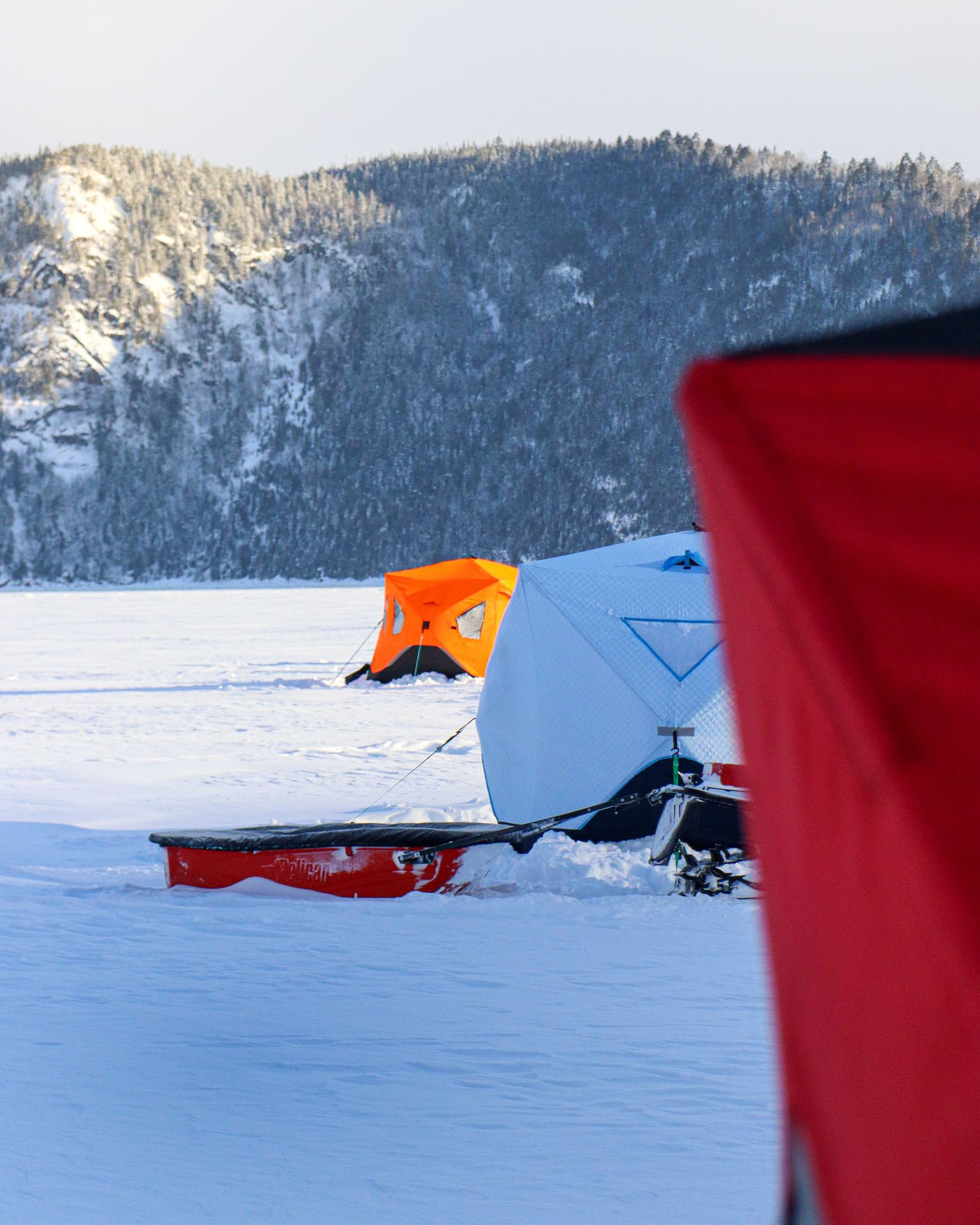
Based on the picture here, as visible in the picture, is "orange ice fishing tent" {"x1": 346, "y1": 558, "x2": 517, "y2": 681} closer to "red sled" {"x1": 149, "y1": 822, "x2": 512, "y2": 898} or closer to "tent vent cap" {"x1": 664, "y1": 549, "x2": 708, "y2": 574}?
"tent vent cap" {"x1": 664, "y1": 549, "x2": 708, "y2": 574}

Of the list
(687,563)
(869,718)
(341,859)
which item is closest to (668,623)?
(687,563)

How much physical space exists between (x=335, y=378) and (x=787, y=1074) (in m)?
102

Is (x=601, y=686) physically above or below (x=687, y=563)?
below

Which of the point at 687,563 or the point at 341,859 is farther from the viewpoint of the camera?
the point at 687,563

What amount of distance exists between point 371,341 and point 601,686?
A: 327ft

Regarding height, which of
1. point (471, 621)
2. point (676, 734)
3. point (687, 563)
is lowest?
point (471, 621)

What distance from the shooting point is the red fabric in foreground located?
2.93 ft

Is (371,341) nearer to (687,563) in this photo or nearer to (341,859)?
(687,563)

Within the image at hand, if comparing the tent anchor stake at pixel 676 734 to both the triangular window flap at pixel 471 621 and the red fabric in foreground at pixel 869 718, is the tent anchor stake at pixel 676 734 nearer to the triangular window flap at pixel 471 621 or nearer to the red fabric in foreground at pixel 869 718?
the red fabric in foreground at pixel 869 718

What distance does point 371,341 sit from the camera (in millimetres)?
102812


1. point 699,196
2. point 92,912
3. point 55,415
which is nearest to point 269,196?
point 55,415

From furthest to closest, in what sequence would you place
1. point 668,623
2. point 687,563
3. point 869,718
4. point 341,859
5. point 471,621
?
point 471,621
point 687,563
point 668,623
point 341,859
point 869,718

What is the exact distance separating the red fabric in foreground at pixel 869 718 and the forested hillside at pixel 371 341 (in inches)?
3621

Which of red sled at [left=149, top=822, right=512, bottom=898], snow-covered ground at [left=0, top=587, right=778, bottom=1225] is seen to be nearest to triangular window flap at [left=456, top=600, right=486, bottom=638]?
snow-covered ground at [left=0, top=587, right=778, bottom=1225]
